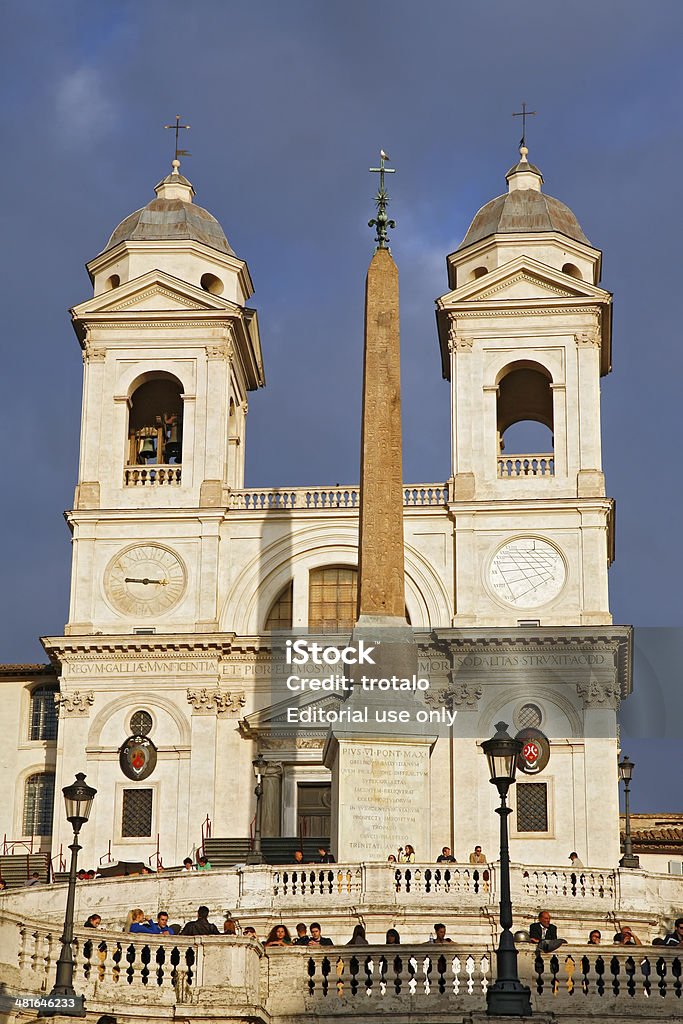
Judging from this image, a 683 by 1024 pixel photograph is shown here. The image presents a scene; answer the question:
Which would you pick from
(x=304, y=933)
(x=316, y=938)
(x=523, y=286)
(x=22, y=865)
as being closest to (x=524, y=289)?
(x=523, y=286)

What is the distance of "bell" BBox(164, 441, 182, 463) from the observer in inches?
2270

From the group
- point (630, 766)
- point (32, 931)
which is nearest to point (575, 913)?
point (630, 766)

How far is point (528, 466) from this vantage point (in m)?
55.2

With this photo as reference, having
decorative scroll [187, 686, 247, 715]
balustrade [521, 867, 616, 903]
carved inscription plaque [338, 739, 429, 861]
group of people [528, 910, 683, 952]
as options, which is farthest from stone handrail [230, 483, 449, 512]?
group of people [528, 910, 683, 952]

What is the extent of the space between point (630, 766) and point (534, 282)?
1732 cm

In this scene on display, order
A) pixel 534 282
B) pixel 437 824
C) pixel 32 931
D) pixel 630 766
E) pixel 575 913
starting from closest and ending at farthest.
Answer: pixel 32 931
pixel 575 913
pixel 630 766
pixel 437 824
pixel 534 282

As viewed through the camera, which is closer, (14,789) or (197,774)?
(197,774)

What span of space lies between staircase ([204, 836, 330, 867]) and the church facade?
1000 millimetres

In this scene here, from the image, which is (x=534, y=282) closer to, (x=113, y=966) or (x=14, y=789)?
(x=14, y=789)

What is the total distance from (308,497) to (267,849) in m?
11.3

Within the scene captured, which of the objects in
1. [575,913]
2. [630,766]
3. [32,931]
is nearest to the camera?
[32,931]

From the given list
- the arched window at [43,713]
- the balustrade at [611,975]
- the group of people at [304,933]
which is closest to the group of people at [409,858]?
the group of people at [304,933]

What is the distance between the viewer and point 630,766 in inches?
1761

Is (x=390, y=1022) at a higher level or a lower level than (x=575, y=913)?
lower
